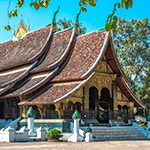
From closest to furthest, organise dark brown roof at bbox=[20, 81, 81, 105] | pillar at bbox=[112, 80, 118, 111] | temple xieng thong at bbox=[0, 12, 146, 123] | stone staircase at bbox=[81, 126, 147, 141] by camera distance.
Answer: stone staircase at bbox=[81, 126, 147, 141] < dark brown roof at bbox=[20, 81, 81, 105] < temple xieng thong at bbox=[0, 12, 146, 123] < pillar at bbox=[112, 80, 118, 111]

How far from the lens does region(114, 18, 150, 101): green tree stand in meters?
31.8

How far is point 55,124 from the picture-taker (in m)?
16.5

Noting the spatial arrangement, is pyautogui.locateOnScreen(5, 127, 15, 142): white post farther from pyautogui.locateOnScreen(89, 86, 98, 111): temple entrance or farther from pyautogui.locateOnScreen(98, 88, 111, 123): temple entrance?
pyautogui.locateOnScreen(98, 88, 111, 123): temple entrance

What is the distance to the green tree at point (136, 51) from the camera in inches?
1254

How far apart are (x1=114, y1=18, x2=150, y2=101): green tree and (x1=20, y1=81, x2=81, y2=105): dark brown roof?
14732 mm

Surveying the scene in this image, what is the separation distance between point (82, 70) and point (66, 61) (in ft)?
7.71

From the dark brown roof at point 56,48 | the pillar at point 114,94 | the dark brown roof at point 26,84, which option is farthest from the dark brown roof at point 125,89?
the dark brown roof at point 26,84

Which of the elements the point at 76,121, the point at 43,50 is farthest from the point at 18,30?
the point at 76,121

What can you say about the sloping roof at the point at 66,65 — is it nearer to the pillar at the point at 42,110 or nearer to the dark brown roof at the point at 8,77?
the pillar at the point at 42,110

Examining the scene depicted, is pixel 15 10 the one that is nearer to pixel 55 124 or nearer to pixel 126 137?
pixel 55 124

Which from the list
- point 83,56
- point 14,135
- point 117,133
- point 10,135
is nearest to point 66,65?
point 83,56

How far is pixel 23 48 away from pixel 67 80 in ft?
24.9

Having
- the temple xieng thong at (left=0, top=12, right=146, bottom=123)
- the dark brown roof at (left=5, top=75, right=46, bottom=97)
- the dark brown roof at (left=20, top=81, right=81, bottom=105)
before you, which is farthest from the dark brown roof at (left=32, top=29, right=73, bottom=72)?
the dark brown roof at (left=20, top=81, right=81, bottom=105)

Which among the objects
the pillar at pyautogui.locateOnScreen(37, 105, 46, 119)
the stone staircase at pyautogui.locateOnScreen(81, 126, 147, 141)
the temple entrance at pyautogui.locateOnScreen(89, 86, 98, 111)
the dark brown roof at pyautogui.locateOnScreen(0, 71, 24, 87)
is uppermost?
the dark brown roof at pyautogui.locateOnScreen(0, 71, 24, 87)
